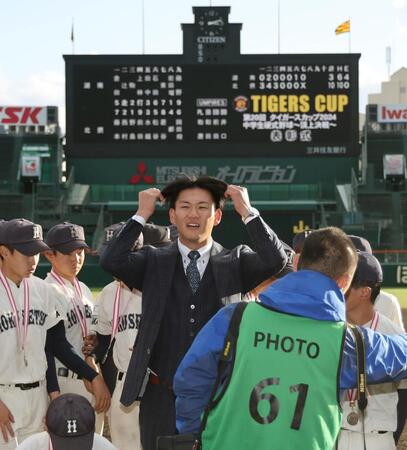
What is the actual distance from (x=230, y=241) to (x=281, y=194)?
2.28 metres

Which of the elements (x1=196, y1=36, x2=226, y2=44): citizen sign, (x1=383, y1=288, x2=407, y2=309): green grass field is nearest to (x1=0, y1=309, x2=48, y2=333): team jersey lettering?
(x1=383, y1=288, x2=407, y2=309): green grass field

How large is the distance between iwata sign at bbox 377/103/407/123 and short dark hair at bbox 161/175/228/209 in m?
33.0

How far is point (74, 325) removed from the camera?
6.42m

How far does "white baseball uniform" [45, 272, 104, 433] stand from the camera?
21.1 ft

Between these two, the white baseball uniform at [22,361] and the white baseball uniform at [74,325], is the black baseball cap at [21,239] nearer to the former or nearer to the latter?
the white baseball uniform at [22,361]

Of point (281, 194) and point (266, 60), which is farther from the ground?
point (266, 60)

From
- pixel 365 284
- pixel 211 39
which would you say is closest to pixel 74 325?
pixel 365 284

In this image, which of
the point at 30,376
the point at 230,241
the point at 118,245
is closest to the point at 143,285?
the point at 118,245

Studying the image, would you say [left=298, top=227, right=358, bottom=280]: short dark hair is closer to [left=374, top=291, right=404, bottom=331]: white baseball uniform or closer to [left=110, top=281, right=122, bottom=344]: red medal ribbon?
[left=374, top=291, right=404, bottom=331]: white baseball uniform

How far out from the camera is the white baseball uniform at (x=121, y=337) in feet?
20.2

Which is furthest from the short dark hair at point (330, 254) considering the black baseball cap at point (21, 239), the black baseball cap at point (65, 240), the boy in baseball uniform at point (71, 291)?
the black baseball cap at point (65, 240)

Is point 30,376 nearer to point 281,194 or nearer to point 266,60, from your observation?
point 266,60

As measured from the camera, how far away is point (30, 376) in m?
5.46

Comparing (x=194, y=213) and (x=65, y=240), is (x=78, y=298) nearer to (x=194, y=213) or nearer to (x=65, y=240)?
(x=65, y=240)
